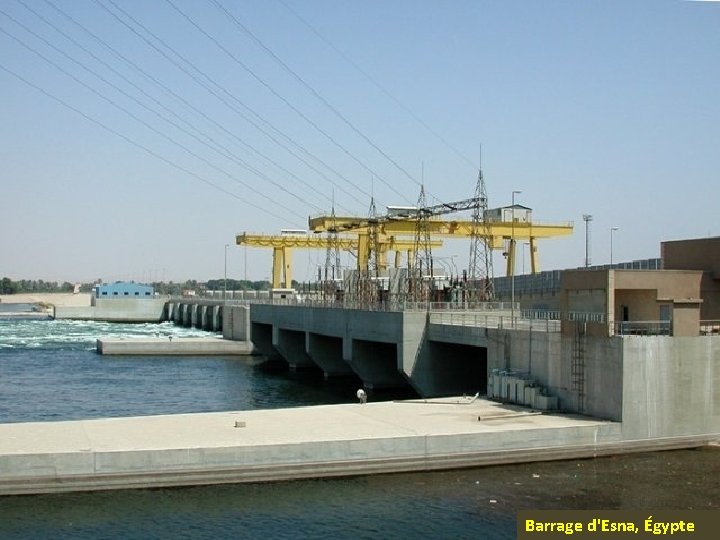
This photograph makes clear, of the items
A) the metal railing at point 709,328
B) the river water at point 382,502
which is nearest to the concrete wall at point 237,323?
the metal railing at point 709,328

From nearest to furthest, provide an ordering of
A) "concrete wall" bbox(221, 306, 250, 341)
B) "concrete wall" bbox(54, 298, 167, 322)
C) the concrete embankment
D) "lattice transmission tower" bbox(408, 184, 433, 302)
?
the concrete embankment, "lattice transmission tower" bbox(408, 184, 433, 302), "concrete wall" bbox(221, 306, 250, 341), "concrete wall" bbox(54, 298, 167, 322)

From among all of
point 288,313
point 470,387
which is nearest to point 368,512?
point 470,387

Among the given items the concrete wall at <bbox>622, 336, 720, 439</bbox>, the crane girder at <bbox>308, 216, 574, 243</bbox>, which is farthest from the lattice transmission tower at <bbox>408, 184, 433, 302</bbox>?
the concrete wall at <bbox>622, 336, 720, 439</bbox>

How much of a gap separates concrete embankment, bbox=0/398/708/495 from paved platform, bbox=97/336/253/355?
42.4 meters

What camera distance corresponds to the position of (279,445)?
25.4 metres

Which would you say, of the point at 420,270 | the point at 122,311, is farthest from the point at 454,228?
the point at 122,311

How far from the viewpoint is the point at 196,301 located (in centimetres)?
11762

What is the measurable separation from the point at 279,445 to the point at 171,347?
4911cm

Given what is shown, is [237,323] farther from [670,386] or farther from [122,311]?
[122,311]

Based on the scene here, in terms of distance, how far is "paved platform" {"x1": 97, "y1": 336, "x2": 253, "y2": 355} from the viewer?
72125 mm

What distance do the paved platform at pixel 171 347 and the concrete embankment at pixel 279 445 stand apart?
4241 centimetres

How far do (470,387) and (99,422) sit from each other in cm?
1848

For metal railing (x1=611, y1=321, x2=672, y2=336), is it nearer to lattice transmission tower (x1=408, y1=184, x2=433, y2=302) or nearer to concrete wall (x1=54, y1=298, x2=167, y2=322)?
lattice transmission tower (x1=408, y1=184, x2=433, y2=302)

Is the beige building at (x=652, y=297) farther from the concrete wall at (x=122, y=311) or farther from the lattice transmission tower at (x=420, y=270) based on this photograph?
the concrete wall at (x=122, y=311)
